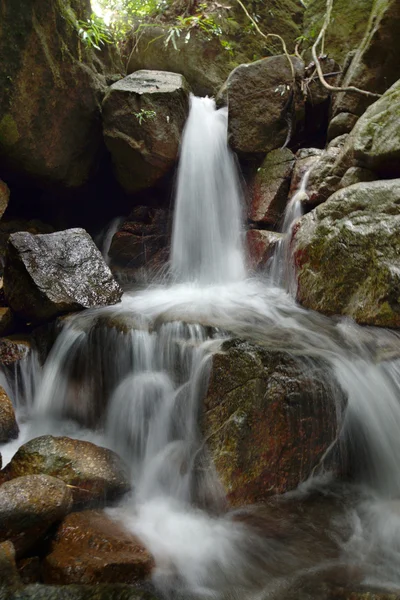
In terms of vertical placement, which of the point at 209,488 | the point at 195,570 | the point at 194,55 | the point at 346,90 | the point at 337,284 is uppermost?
the point at 194,55

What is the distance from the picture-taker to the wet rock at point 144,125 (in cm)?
683

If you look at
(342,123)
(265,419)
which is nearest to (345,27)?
(342,123)

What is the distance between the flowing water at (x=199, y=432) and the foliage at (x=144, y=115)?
11.2ft

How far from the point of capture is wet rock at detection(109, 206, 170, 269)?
24.8 ft

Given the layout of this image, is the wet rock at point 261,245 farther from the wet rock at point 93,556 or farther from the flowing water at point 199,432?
the wet rock at point 93,556

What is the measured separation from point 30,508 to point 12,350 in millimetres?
2575

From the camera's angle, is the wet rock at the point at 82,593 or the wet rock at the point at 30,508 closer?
the wet rock at the point at 82,593

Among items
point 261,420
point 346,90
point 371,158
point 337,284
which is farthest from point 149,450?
point 346,90

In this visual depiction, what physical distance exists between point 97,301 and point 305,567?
151 inches

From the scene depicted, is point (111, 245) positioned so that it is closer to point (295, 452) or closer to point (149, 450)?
point (149, 450)

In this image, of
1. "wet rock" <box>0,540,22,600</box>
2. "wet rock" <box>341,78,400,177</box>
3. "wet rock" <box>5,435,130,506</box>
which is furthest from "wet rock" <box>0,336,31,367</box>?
"wet rock" <box>341,78,400,177</box>

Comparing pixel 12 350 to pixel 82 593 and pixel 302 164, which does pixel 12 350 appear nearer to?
pixel 82 593

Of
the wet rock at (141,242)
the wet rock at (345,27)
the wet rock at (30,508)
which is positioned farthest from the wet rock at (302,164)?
the wet rock at (30,508)

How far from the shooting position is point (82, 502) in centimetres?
286
